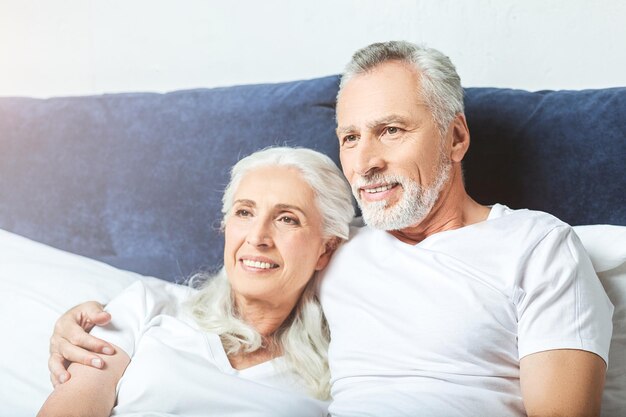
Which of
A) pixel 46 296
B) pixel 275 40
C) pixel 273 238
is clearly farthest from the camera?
pixel 275 40

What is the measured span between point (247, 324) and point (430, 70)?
2.46 feet


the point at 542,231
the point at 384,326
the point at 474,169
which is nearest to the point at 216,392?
the point at 384,326

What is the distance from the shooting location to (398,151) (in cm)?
167

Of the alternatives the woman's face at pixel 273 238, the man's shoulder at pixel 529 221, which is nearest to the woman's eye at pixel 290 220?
the woman's face at pixel 273 238

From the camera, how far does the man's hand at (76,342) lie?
1.57m

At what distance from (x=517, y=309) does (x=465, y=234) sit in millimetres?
211

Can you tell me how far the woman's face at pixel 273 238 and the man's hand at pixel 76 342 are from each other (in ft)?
1.06

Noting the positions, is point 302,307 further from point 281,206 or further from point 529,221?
point 529,221

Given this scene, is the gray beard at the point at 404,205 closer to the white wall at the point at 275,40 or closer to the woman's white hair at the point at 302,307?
the woman's white hair at the point at 302,307

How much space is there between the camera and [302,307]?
5.85ft

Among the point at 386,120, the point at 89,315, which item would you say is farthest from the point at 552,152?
the point at 89,315

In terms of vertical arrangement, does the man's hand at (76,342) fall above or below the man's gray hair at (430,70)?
below

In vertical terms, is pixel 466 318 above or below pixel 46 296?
above

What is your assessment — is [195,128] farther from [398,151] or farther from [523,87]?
[523,87]
